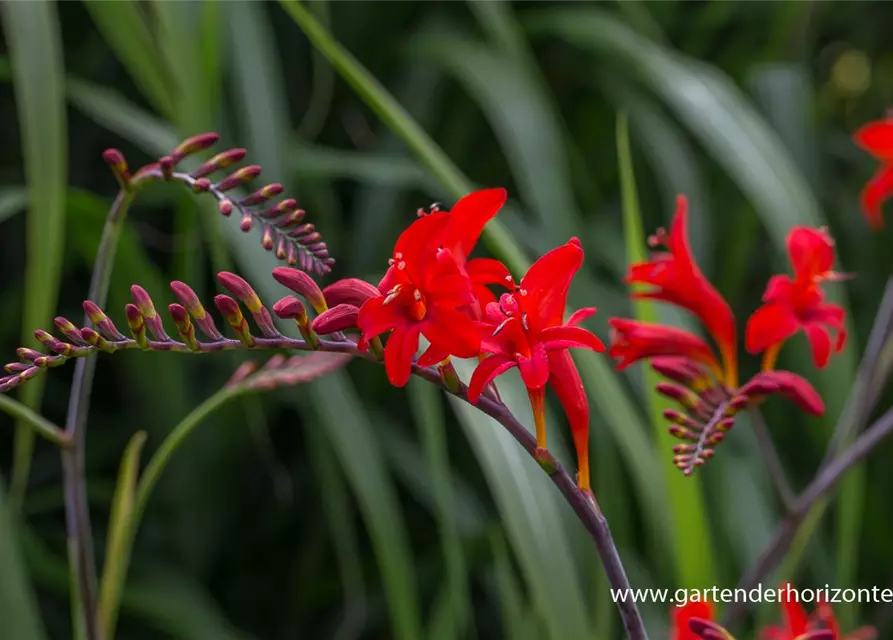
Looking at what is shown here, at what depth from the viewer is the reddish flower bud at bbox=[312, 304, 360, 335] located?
0.31 meters

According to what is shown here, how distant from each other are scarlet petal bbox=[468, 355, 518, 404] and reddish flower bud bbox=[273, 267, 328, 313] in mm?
68

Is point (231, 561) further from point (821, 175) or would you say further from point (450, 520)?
point (821, 175)

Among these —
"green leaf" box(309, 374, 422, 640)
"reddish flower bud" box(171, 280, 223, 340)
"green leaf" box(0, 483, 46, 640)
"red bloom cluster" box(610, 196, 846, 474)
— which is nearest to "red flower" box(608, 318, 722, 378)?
"red bloom cluster" box(610, 196, 846, 474)

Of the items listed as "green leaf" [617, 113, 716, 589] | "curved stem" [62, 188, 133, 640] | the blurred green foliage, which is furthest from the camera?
the blurred green foliage

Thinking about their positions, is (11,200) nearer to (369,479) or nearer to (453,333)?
(369,479)

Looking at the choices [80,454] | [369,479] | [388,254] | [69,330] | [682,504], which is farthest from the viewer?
[388,254]

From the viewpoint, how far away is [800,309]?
0.46 m

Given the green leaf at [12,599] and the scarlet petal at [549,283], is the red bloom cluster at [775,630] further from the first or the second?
the green leaf at [12,599]

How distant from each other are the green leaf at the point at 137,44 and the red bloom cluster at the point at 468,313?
0.58m

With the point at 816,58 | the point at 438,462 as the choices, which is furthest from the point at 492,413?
the point at 816,58

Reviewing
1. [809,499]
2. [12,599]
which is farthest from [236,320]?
[12,599]

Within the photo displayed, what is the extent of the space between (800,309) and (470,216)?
21 cm

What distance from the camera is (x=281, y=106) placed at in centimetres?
95

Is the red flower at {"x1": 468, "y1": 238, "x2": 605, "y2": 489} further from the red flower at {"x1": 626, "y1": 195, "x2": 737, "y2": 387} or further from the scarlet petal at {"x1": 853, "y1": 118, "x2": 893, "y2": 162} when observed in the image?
the scarlet petal at {"x1": 853, "y1": 118, "x2": 893, "y2": 162}
